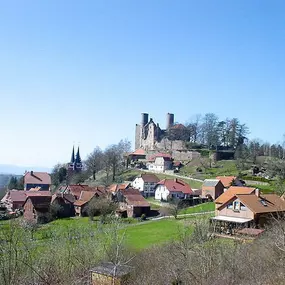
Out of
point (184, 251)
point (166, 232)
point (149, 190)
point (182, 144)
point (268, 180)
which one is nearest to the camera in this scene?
point (184, 251)

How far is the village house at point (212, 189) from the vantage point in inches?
2074

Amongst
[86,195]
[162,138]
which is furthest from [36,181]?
[162,138]

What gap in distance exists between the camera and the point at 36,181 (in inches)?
2729

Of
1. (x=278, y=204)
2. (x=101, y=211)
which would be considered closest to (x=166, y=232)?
(x=278, y=204)

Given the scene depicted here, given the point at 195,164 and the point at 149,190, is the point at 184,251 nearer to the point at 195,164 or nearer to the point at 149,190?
the point at 149,190

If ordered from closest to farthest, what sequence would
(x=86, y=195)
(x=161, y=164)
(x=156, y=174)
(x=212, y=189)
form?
(x=86, y=195) < (x=212, y=189) < (x=156, y=174) < (x=161, y=164)

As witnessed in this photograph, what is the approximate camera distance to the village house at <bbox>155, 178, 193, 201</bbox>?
5431 cm

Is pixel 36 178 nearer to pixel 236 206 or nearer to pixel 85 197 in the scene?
pixel 85 197

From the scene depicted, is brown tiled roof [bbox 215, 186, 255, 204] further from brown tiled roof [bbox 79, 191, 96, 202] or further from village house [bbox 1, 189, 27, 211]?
village house [bbox 1, 189, 27, 211]

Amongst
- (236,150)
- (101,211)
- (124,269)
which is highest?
(236,150)

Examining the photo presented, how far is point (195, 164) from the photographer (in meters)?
78.2

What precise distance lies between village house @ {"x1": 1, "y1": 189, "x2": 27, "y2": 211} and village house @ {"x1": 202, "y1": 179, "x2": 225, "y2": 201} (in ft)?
85.7

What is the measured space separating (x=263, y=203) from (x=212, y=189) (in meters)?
18.8

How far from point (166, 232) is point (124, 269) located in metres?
18.3
